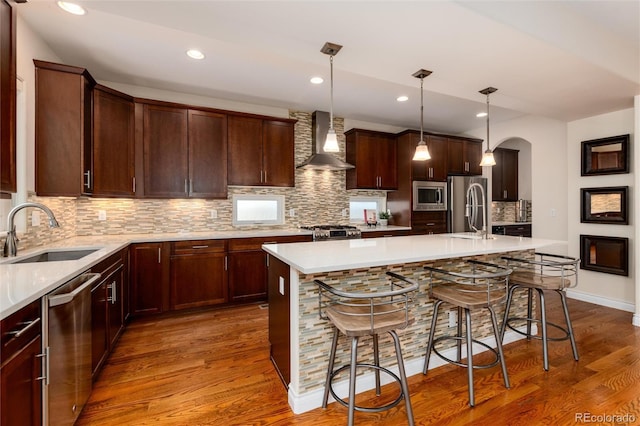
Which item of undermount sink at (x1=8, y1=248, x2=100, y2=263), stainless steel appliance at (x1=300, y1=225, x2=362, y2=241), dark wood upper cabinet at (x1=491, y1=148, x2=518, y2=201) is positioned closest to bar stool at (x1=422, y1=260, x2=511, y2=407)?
stainless steel appliance at (x1=300, y1=225, x2=362, y2=241)

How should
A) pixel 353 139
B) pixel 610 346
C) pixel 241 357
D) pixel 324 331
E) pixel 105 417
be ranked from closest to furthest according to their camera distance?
pixel 105 417, pixel 324 331, pixel 241 357, pixel 610 346, pixel 353 139

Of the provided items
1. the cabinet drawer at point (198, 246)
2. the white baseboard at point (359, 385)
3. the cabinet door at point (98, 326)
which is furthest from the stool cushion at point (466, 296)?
the cabinet drawer at point (198, 246)

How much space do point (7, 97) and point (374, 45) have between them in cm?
226

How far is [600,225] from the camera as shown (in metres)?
3.66

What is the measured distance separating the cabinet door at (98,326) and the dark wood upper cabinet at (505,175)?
21.4 ft

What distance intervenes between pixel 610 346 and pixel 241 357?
3.17 metres

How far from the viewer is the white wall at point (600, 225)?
3420 mm

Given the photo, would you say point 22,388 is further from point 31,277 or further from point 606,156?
point 606,156

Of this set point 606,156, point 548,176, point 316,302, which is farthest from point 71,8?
point 548,176

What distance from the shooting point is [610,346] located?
8.38ft

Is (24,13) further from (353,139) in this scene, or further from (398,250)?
(353,139)

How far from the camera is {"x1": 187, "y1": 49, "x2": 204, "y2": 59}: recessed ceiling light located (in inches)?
105

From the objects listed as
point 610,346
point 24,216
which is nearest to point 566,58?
A: point 610,346

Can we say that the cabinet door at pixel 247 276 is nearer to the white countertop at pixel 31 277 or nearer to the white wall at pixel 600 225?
the white countertop at pixel 31 277
